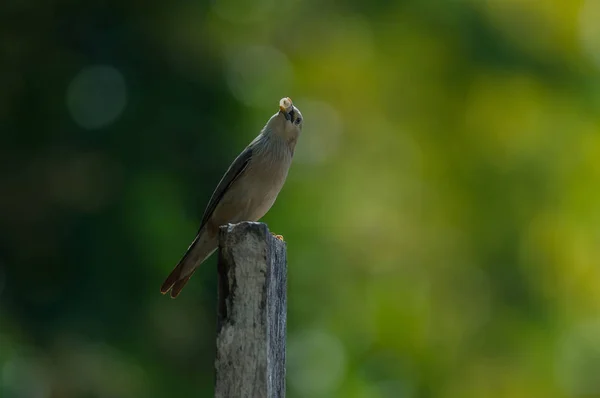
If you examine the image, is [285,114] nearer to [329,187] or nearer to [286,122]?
[286,122]

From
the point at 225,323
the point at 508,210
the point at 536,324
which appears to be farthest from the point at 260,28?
the point at 225,323

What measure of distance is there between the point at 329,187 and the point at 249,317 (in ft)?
24.9

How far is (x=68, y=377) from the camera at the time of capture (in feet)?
30.3

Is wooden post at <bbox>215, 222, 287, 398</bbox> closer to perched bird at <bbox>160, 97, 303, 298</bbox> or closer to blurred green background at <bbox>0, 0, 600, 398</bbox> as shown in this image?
perched bird at <bbox>160, 97, 303, 298</bbox>

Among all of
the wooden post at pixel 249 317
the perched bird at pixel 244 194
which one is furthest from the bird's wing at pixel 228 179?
the wooden post at pixel 249 317

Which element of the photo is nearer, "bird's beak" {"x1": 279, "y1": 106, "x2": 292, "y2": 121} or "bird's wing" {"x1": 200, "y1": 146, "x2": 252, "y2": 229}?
"bird's wing" {"x1": 200, "y1": 146, "x2": 252, "y2": 229}

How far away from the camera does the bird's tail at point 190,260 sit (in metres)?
5.78

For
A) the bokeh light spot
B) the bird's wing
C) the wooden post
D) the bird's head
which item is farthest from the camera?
the bokeh light spot

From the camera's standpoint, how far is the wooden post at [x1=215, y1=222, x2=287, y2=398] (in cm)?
309

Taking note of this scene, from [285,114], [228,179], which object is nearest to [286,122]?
[285,114]

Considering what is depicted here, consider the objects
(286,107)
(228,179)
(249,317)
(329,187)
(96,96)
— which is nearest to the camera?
(249,317)

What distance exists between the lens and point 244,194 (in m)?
5.89

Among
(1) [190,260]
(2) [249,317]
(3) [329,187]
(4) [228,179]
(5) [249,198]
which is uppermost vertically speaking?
(3) [329,187]

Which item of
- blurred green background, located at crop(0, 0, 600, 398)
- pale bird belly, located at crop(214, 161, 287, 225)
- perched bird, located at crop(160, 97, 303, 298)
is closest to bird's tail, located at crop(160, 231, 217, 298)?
perched bird, located at crop(160, 97, 303, 298)
